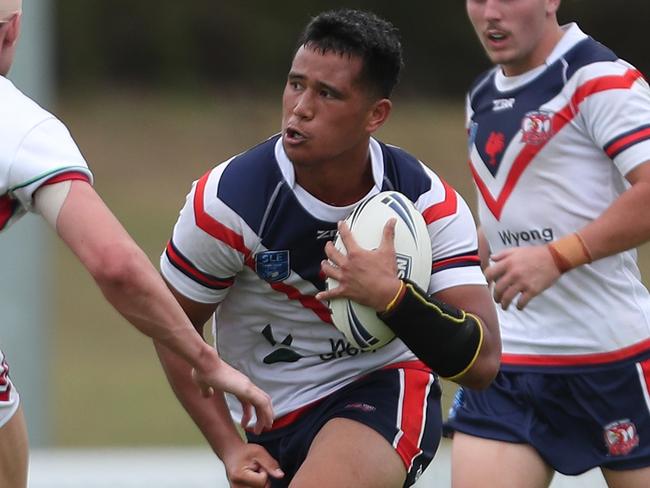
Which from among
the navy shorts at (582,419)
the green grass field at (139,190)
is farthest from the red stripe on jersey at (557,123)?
the green grass field at (139,190)

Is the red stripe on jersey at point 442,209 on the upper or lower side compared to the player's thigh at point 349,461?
upper

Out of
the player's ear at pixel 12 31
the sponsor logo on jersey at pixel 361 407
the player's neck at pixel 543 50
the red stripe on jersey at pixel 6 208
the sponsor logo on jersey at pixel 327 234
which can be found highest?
the player's ear at pixel 12 31

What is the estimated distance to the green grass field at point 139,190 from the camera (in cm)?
1047

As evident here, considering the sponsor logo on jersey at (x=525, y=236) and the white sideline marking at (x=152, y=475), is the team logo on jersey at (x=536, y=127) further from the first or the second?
the white sideline marking at (x=152, y=475)

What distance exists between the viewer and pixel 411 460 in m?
4.48

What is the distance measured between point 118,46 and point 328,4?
19.8ft

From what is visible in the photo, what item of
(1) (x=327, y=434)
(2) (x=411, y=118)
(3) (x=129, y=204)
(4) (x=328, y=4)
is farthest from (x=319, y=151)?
(4) (x=328, y=4)

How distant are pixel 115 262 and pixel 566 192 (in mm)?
1884

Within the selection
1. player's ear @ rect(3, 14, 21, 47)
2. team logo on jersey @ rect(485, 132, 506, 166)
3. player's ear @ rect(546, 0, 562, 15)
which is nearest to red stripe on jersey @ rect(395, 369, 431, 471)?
team logo on jersey @ rect(485, 132, 506, 166)

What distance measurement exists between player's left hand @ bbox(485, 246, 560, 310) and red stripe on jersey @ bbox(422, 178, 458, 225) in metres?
0.26

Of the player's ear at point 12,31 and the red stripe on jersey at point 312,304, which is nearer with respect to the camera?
the player's ear at point 12,31

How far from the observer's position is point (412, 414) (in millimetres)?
4555

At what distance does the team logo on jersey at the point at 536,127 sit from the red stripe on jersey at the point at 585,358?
70 cm

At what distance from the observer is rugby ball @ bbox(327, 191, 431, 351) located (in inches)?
169
